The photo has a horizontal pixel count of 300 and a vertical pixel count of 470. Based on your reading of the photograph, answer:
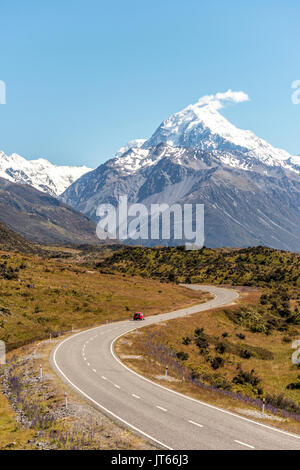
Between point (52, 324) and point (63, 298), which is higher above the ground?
point (63, 298)

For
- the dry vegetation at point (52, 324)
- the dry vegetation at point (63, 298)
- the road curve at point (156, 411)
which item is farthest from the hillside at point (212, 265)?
the road curve at point (156, 411)

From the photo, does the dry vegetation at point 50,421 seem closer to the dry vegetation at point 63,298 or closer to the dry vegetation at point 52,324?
the dry vegetation at point 52,324

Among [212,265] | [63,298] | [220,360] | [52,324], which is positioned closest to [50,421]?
[220,360]

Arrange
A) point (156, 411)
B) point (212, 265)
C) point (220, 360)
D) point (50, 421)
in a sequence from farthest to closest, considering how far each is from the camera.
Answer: point (212, 265), point (220, 360), point (156, 411), point (50, 421)

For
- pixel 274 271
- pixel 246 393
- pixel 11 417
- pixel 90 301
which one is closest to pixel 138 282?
pixel 90 301

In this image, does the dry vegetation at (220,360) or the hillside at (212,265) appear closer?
the dry vegetation at (220,360)

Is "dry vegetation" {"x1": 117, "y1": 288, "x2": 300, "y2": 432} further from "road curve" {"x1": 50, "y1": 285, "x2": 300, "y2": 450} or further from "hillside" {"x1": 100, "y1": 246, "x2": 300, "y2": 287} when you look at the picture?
"hillside" {"x1": 100, "y1": 246, "x2": 300, "y2": 287}

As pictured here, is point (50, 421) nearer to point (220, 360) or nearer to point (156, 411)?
point (156, 411)

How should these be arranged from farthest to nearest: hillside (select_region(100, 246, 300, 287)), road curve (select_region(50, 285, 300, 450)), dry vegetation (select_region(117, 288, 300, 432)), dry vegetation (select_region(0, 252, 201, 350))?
1. hillside (select_region(100, 246, 300, 287))
2. dry vegetation (select_region(0, 252, 201, 350))
3. dry vegetation (select_region(117, 288, 300, 432))
4. road curve (select_region(50, 285, 300, 450))

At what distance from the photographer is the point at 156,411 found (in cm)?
2366

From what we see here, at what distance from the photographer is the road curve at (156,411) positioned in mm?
19411

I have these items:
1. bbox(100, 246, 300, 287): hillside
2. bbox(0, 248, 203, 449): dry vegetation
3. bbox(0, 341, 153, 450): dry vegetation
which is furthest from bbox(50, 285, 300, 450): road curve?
bbox(100, 246, 300, 287): hillside

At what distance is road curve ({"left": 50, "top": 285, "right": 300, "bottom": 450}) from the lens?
1941 cm

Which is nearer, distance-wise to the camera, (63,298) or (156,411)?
(156,411)
